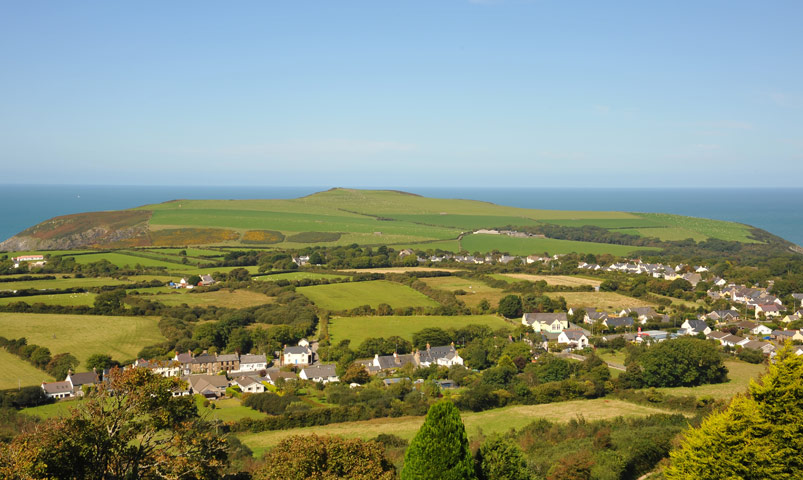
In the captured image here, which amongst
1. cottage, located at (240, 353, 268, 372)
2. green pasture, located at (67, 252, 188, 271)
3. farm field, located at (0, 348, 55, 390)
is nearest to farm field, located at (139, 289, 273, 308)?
cottage, located at (240, 353, 268, 372)

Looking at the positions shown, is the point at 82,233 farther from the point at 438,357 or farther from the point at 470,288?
the point at 438,357

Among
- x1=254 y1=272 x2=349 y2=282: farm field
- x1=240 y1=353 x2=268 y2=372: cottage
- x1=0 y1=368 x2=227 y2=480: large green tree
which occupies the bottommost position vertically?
x1=240 y1=353 x2=268 y2=372: cottage

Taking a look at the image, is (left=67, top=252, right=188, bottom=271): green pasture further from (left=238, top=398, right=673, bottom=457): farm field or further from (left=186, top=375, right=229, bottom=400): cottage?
(left=238, top=398, right=673, bottom=457): farm field

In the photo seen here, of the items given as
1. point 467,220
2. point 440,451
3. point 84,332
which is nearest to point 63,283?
point 84,332

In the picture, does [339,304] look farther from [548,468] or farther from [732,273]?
[732,273]

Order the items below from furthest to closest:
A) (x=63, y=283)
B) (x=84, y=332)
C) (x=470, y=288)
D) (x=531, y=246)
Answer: (x=531, y=246) → (x=470, y=288) → (x=63, y=283) → (x=84, y=332)

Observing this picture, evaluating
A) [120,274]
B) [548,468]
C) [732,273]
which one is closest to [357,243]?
[120,274]

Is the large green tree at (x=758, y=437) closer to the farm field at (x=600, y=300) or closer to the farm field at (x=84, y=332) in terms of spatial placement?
the farm field at (x=84, y=332)
